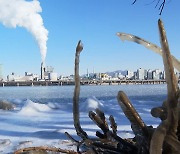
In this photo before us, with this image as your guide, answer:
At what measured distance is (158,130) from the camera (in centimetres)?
50

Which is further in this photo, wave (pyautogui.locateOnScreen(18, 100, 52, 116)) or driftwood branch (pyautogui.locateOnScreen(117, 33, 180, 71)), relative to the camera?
wave (pyautogui.locateOnScreen(18, 100, 52, 116))

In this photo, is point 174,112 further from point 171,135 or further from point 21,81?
point 21,81

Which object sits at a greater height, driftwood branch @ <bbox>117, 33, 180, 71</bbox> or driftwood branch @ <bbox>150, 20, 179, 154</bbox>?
driftwood branch @ <bbox>117, 33, 180, 71</bbox>

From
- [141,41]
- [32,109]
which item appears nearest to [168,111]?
[141,41]

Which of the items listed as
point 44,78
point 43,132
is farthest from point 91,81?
point 43,132

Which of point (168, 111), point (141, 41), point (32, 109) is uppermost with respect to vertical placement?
point (141, 41)

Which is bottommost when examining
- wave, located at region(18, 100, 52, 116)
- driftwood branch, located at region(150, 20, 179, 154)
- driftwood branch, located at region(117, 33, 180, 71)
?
wave, located at region(18, 100, 52, 116)

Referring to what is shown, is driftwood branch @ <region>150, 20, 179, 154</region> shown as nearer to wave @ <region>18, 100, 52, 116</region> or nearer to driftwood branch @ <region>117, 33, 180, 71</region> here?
driftwood branch @ <region>117, 33, 180, 71</region>

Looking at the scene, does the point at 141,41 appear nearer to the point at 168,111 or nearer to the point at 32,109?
the point at 168,111

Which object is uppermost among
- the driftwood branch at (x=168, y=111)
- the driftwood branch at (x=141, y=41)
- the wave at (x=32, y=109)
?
the driftwood branch at (x=141, y=41)

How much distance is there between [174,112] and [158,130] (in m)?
0.04

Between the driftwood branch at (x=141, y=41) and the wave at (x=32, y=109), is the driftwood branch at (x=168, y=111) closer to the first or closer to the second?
the driftwood branch at (x=141, y=41)

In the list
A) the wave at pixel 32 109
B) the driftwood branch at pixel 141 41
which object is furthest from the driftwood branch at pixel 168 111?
the wave at pixel 32 109

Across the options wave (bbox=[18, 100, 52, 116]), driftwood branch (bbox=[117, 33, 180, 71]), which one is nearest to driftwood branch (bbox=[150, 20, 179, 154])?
driftwood branch (bbox=[117, 33, 180, 71])
